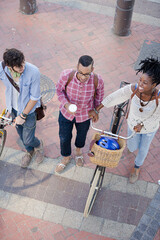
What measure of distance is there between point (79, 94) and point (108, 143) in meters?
0.70

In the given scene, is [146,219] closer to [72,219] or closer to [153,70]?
[72,219]

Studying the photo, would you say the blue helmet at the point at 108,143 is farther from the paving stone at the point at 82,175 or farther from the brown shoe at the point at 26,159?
the brown shoe at the point at 26,159

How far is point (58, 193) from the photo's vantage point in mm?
4453

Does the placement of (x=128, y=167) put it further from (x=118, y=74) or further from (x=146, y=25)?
(x=146, y=25)

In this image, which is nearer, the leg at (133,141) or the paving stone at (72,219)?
the leg at (133,141)

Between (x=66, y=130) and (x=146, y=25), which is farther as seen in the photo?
(x=146, y=25)

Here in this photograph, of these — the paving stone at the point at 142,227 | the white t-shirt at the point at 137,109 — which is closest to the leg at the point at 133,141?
the white t-shirt at the point at 137,109

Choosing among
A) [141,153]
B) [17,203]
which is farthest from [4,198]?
[141,153]

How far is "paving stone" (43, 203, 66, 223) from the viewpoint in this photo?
4199 mm

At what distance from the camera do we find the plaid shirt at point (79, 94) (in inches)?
136

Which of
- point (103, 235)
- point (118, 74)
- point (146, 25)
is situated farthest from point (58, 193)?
point (146, 25)

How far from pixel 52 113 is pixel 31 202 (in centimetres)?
178

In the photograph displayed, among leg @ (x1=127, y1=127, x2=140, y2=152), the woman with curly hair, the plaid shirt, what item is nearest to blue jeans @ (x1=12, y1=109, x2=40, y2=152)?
the plaid shirt

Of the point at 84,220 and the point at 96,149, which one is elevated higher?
the point at 96,149
